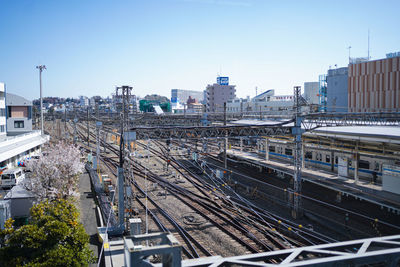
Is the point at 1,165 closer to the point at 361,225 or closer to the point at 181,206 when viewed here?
the point at 181,206

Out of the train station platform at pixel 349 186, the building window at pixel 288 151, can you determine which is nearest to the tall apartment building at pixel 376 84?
the building window at pixel 288 151

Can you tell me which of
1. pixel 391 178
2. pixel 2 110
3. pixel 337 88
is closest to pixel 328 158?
pixel 391 178

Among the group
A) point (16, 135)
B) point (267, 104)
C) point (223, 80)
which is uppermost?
point (223, 80)

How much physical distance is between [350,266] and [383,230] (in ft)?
36.4

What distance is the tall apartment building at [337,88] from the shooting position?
44562 millimetres

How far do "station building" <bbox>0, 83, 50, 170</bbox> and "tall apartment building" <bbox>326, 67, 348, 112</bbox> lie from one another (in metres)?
37.5

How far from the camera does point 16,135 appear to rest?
112 ft

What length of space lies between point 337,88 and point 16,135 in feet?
139

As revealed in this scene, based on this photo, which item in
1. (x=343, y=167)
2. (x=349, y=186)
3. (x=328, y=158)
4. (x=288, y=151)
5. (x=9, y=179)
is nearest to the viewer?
(x=349, y=186)

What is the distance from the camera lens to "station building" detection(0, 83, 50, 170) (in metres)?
22.9

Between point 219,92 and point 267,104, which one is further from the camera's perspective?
point 219,92

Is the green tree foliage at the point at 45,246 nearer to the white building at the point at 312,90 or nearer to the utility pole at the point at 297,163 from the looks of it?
the utility pole at the point at 297,163

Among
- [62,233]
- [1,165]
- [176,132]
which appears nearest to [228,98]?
[1,165]

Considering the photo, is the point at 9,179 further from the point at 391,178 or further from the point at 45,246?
the point at 391,178
